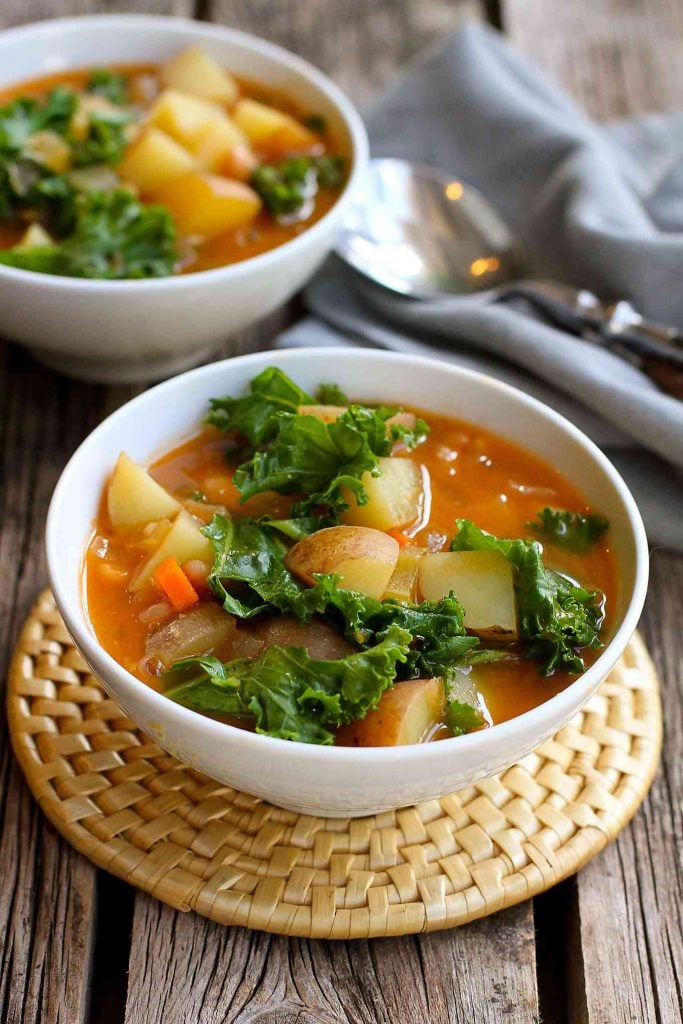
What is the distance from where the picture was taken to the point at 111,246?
323 cm

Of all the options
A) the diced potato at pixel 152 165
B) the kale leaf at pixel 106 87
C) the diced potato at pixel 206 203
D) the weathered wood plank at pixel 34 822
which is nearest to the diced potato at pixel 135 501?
the weathered wood plank at pixel 34 822

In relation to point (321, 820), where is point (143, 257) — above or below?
above

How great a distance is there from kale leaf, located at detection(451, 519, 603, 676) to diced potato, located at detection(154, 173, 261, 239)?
1529mm

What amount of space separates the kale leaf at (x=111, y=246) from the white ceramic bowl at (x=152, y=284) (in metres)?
A: 0.09

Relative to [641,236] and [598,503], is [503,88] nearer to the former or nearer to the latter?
[641,236]

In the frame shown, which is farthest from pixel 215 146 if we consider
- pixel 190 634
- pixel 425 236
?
pixel 190 634

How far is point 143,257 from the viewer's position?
10.7 feet

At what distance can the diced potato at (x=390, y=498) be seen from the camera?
2.38 m

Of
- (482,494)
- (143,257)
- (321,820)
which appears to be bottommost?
(321,820)

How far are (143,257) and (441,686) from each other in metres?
1.70

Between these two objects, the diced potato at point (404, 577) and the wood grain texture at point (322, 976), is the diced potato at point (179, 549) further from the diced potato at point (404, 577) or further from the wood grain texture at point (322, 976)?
the wood grain texture at point (322, 976)

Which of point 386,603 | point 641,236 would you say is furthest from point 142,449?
point 641,236

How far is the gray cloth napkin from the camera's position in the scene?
3.22m

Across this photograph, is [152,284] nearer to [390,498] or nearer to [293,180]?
[293,180]
